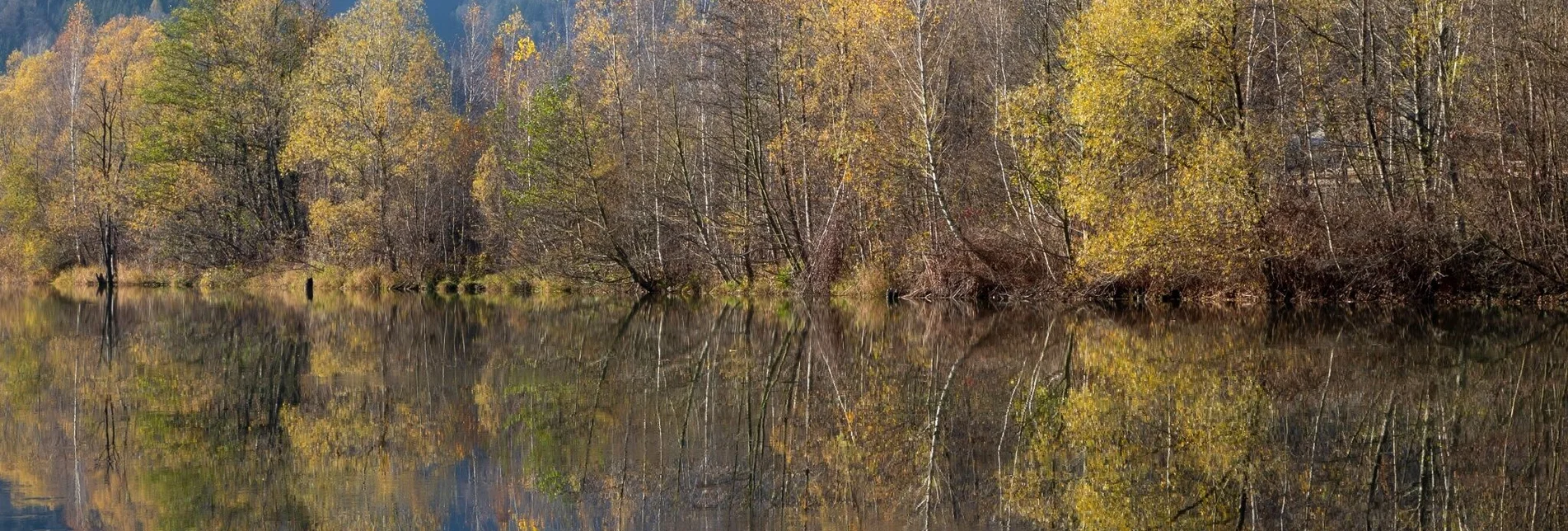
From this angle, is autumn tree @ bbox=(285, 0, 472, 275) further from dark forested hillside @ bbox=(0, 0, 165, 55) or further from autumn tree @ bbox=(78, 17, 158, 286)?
dark forested hillside @ bbox=(0, 0, 165, 55)

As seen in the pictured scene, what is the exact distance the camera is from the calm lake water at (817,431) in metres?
6.58

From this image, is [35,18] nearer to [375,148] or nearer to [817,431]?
[375,148]

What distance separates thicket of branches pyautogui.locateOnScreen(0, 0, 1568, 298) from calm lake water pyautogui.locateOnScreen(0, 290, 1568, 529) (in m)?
4.64

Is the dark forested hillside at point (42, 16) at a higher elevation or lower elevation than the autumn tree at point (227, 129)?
higher

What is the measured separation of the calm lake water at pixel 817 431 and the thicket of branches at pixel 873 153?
15.2ft

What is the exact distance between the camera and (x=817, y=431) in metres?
9.01

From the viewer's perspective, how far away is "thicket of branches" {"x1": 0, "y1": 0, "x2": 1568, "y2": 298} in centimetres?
2134

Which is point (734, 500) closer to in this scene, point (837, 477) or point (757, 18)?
point (837, 477)

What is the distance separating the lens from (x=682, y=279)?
107 feet

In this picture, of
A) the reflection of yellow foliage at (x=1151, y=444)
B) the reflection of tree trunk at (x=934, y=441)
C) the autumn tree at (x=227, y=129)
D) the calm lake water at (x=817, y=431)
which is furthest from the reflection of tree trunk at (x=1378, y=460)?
the autumn tree at (x=227, y=129)

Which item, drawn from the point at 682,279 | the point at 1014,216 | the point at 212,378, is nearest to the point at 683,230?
the point at 682,279

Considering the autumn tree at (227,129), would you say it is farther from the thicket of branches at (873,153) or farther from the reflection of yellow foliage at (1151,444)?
the reflection of yellow foliage at (1151,444)

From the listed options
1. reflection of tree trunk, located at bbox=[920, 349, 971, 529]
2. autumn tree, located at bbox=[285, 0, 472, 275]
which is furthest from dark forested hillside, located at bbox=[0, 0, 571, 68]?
reflection of tree trunk, located at bbox=[920, 349, 971, 529]

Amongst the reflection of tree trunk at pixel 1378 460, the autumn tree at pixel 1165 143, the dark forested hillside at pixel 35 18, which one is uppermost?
the dark forested hillside at pixel 35 18
